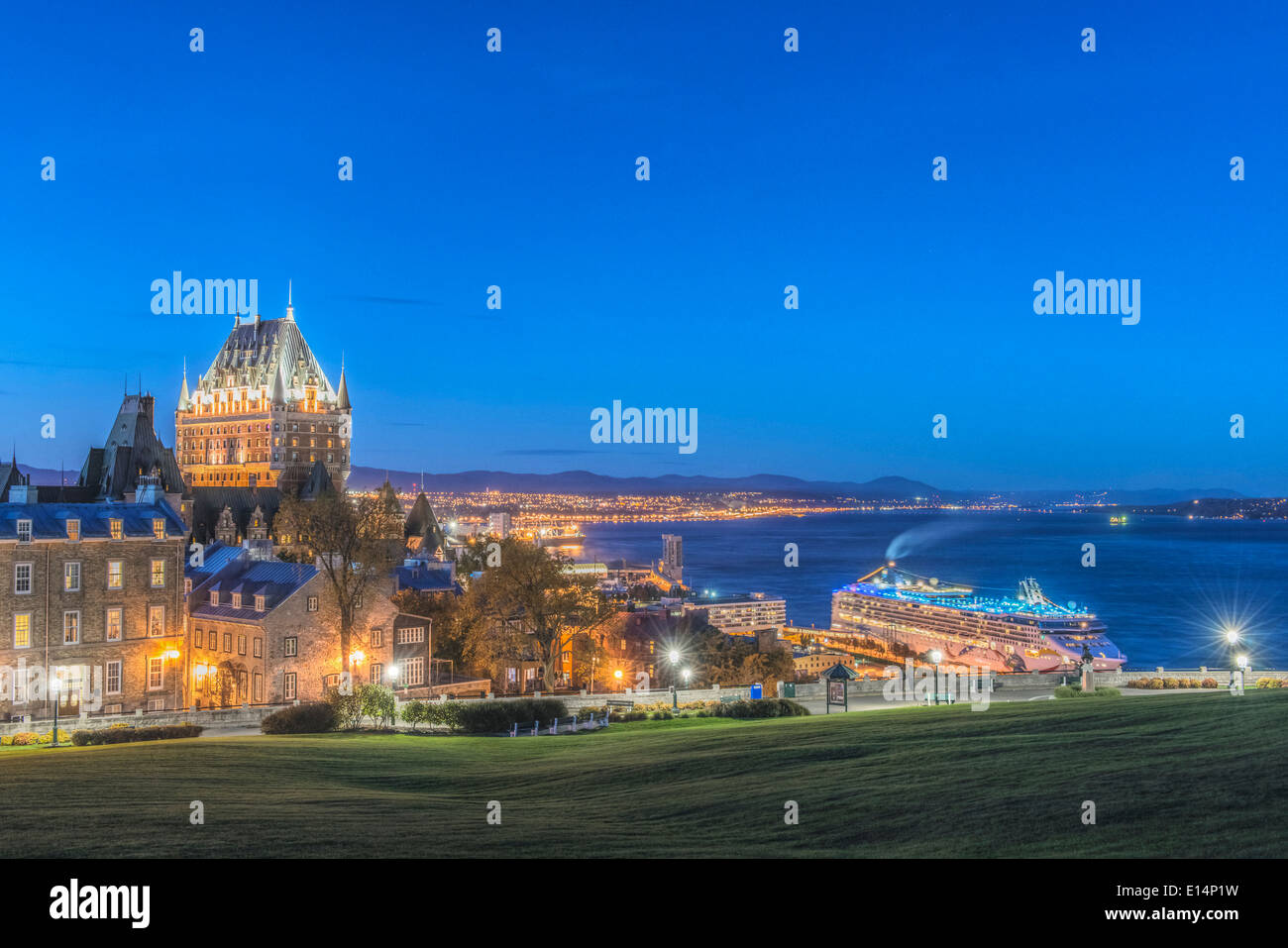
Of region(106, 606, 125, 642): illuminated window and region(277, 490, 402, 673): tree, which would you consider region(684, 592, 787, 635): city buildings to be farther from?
region(106, 606, 125, 642): illuminated window

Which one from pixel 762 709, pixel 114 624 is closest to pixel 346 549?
pixel 114 624

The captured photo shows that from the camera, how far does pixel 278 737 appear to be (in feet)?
85.5

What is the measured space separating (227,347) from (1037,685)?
120534mm

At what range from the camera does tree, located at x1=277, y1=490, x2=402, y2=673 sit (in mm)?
37719

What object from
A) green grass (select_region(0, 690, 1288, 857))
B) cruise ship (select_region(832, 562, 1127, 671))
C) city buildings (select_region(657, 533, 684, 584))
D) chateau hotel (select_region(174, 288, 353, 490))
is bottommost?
cruise ship (select_region(832, 562, 1127, 671))

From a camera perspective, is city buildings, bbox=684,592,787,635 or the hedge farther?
city buildings, bbox=684,592,787,635

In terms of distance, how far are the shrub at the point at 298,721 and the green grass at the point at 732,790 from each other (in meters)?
3.55

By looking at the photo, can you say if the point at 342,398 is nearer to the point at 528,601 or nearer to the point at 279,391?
the point at 279,391

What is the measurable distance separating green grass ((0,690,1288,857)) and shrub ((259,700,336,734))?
11.6ft

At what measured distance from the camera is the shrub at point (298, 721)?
28000 millimetres

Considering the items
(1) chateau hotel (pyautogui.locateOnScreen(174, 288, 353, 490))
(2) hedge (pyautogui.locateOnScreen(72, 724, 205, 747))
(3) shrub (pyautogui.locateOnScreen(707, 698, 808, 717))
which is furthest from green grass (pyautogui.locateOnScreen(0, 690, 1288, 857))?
(1) chateau hotel (pyautogui.locateOnScreen(174, 288, 353, 490))

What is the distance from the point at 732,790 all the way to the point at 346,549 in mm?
24534
